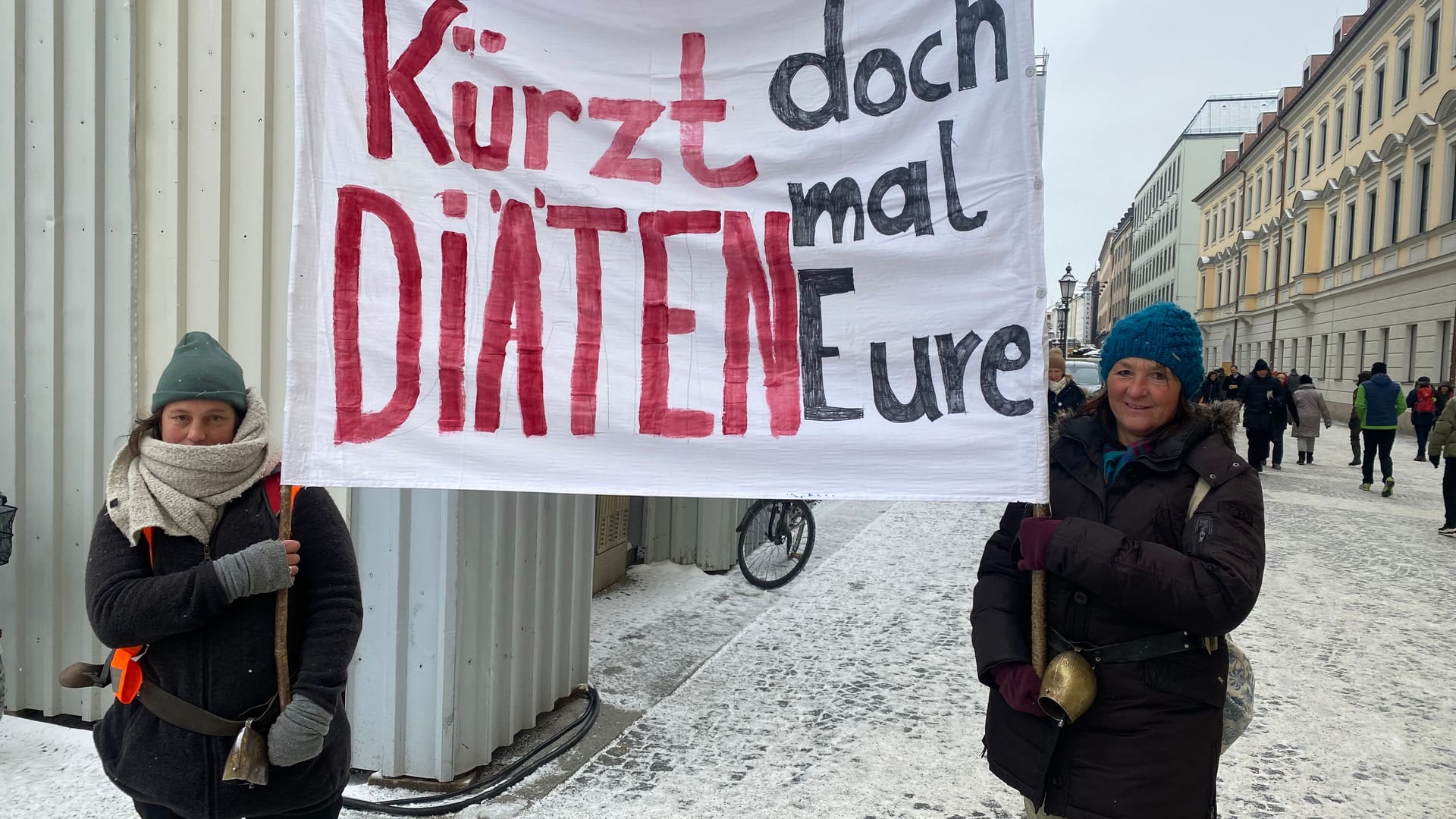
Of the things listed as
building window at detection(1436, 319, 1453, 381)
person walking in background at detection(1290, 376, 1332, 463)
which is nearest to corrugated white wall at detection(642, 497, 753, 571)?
person walking in background at detection(1290, 376, 1332, 463)

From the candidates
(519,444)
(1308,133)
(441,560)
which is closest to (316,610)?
(519,444)

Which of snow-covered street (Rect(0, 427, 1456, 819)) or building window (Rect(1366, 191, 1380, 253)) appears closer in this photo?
snow-covered street (Rect(0, 427, 1456, 819))

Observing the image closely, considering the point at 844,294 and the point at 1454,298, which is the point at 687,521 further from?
the point at 1454,298

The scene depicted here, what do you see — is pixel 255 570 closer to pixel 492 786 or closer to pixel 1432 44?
pixel 492 786

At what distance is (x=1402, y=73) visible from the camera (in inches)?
1113

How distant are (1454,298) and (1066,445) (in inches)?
1091

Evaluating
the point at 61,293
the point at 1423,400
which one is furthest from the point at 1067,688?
the point at 1423,400

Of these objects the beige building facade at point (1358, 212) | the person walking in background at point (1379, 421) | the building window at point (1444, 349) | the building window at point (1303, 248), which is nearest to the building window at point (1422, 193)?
the beige building facade at point (1358, 212)

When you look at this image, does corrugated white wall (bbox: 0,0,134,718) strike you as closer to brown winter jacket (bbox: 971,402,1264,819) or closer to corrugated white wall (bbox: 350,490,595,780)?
corrugated white wall (bbox: 350,490,595,780)

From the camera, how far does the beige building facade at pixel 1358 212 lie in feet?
81.8

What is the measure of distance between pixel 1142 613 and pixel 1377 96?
3715 cm

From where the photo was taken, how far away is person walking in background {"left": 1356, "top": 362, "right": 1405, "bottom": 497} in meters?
12.3

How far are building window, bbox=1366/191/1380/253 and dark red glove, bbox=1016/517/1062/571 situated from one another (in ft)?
115

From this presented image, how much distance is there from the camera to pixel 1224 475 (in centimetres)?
192
